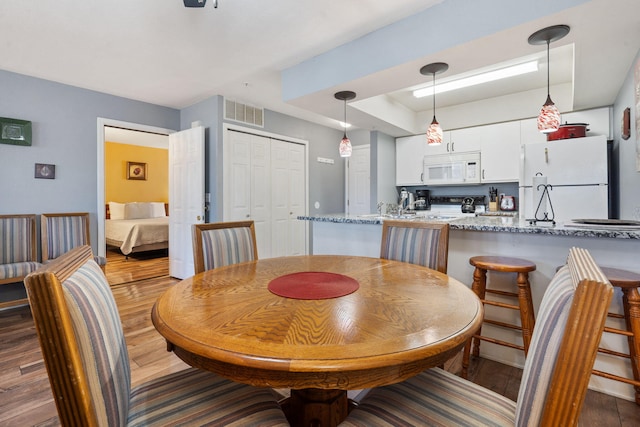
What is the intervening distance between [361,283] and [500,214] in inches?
142

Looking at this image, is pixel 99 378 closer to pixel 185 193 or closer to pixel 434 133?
pixel 434 133

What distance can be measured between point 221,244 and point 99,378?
1.21m

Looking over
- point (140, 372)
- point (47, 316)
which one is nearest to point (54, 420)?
point (140, 372)

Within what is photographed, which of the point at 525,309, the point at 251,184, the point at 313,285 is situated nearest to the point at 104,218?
the point at 251,184

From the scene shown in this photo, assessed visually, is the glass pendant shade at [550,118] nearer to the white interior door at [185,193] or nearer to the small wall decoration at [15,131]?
the white interior door at [185,193]

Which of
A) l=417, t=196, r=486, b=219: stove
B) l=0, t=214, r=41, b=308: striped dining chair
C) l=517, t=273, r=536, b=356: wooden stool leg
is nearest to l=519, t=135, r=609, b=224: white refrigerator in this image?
l=417, t=196, r=486, b=219: stove

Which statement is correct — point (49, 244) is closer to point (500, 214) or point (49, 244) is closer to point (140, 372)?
point (140, 372)

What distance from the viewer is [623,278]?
4.87 feet

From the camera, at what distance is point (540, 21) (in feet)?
5.71

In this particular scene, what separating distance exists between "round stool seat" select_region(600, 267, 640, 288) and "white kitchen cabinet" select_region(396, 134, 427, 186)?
3.33 metres

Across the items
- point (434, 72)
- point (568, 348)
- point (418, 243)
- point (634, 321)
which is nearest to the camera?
point (568, 348)

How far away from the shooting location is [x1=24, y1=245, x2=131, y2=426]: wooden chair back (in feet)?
1.99

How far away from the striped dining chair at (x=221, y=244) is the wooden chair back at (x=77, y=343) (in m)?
0.96

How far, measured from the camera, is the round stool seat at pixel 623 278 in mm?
1436
